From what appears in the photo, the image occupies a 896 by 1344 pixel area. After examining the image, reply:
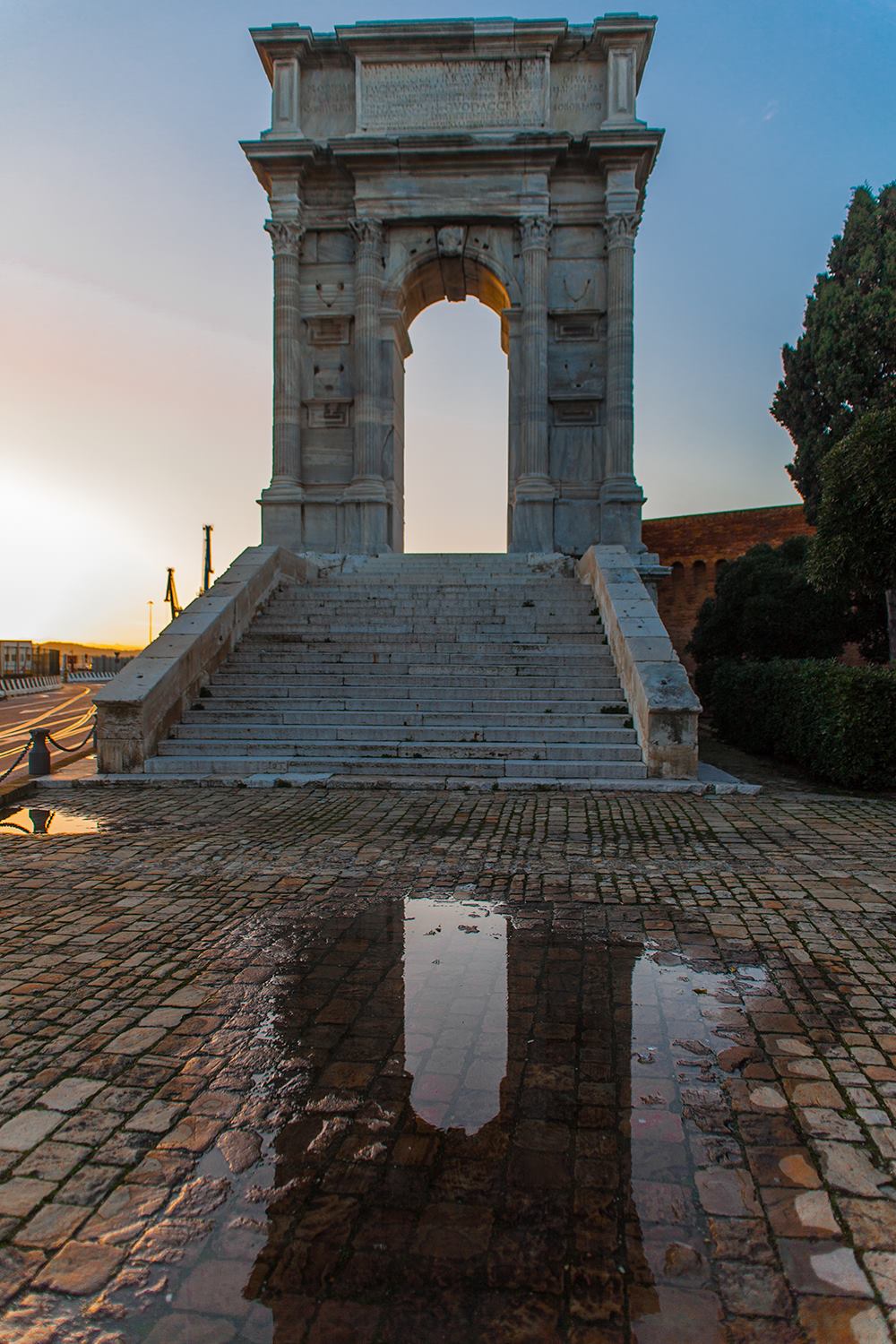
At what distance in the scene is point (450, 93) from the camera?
58.7ft

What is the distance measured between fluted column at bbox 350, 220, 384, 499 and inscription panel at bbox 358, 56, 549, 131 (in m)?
2.44

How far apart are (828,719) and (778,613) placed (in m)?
9.58

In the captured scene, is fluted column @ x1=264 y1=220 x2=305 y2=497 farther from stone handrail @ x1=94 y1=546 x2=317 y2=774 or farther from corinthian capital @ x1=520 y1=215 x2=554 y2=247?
corinthian capital @ x1=520 y1=215 x2=554 y2=247

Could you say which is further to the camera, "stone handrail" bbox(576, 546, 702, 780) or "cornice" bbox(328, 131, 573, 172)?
"cornice" bbox(328, 131, 573, 172)

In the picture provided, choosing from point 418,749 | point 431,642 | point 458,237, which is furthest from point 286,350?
point 418,749

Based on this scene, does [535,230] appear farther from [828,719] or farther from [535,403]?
[828,719]

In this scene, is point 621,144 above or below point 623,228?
above

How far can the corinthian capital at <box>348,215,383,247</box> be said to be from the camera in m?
17.6

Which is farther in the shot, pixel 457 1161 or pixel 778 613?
pixel 778 613

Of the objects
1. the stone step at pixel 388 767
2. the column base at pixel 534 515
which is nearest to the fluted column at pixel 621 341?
the column base at pixel 534 515

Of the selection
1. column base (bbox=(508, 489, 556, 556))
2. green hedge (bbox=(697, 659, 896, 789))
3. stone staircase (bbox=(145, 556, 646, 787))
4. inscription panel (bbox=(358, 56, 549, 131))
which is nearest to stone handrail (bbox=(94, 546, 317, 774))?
stone staircase (bbox=(145, 556, 646, 787))

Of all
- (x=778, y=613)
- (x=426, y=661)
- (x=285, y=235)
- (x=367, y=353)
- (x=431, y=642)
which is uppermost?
(x=285, y=235)

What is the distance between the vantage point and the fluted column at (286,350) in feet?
59.0

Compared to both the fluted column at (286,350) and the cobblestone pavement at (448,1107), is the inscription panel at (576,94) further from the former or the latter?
the cobblestone pavement at (448,1107)
